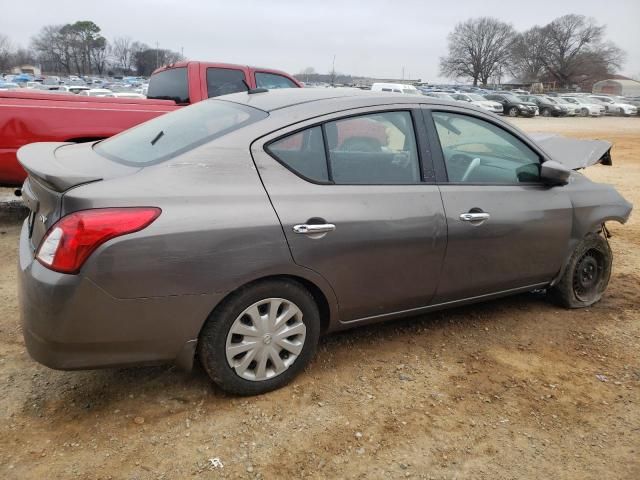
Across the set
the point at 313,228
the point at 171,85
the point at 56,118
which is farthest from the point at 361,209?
the point at 171,85

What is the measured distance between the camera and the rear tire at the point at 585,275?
4.05 metres

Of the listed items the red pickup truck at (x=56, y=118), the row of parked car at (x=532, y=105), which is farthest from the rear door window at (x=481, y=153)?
the row of parked car at (x=532, y=105)

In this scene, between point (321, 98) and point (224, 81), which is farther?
point (224, 81)

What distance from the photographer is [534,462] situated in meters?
2.52

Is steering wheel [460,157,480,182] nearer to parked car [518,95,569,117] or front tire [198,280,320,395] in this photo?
front tire [198,280,320,395]

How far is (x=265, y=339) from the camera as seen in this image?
2.80m

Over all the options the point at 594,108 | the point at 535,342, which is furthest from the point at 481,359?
the point at 594,108

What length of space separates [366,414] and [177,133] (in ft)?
5.92

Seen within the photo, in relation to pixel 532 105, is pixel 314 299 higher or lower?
higher

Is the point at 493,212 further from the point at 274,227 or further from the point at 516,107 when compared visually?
the point at 516,107

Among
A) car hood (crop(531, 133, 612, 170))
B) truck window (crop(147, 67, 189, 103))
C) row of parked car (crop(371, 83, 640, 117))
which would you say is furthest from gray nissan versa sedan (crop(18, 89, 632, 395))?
row of parked car (crop(371, 83, 640, 117))

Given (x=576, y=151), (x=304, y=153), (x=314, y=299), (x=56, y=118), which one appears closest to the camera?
(x=304, y=153)

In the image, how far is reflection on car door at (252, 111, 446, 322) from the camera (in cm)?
278

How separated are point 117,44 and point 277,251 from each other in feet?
384
